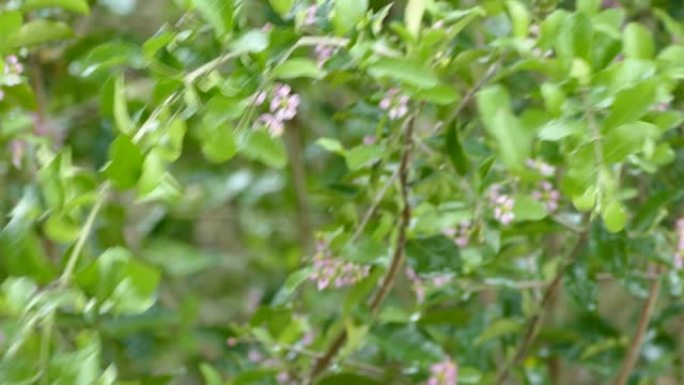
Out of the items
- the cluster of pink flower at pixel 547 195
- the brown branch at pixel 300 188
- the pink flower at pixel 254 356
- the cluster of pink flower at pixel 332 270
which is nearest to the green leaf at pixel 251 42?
the cluster of pink flower at pixel 332 270

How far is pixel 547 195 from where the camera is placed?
953 millimetres

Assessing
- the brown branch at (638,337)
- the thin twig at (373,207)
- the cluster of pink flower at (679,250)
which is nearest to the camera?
the thin twig at (373,207)

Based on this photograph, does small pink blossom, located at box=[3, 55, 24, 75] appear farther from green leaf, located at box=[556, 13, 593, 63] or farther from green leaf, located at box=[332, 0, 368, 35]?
green leaf, located at box=[556, 13, 593, 63]

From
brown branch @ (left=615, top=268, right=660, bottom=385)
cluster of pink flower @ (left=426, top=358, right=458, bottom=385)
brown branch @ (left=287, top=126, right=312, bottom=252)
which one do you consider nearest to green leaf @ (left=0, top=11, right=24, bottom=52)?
cluster of pink flower @ (left=426, top=358, right=458, bottom=385)

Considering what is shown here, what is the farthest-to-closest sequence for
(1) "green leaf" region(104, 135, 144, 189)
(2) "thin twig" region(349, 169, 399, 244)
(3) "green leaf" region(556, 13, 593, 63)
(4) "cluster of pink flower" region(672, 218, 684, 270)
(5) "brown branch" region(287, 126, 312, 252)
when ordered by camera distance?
(5) "brown branch" region(287, 126, 312, 252) → (4) "cluster of pink flower" region(672, 218, 684, 270) → (2) "thin twig" region(349, 169, 399, 244) → (3) "green leaf" region(556, 13, 593, 63) → (1) "green leaf" region(104, 135, 144, 189)

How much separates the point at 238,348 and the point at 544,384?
31 cm

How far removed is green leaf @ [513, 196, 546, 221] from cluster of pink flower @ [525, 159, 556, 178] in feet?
0.15

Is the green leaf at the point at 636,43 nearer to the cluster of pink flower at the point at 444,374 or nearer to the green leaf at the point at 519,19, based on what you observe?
the green leaf at the point at 519,19

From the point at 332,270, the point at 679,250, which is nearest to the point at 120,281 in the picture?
the point at 332,270

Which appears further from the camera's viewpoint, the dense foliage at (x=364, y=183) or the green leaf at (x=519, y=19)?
the green leaf at (x=519, y=19)

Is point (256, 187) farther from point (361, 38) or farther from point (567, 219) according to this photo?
point (361, 38)

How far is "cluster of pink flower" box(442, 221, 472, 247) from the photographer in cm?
89

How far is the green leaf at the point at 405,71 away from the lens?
27.6 inches

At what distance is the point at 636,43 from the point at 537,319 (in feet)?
1.09
